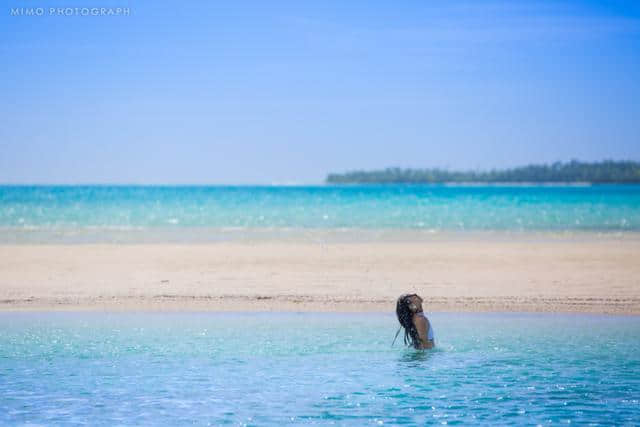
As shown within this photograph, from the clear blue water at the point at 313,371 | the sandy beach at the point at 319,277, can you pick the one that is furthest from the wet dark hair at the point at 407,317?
the sandy beach at the point at 319,277

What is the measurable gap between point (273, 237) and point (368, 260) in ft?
34.5

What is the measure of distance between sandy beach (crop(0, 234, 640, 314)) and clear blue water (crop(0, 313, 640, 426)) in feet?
4.63

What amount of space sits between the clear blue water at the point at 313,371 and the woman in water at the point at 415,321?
0.19 meters

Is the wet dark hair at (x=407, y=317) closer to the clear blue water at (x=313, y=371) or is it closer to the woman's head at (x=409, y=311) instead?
the woman's head at (x=409, y=311)

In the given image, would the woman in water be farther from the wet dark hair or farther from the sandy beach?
the sandy beach

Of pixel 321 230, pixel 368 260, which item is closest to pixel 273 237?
pixel 321 230

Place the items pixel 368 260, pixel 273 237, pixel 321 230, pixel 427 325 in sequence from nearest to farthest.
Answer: pixel 427 325, pixel 368 260, pixel 273 237, pixel 321 230

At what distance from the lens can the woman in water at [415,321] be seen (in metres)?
10.4

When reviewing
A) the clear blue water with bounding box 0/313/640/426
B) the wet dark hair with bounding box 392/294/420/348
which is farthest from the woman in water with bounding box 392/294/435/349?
the clear blue water with bounding box 0/313/640/426

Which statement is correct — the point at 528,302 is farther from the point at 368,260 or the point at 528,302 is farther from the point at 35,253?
the point at 35,253

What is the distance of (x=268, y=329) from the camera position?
12562mm

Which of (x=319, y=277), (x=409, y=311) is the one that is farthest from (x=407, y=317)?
(x=319, y=277)

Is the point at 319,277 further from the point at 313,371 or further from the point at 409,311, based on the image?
the point at 313,371

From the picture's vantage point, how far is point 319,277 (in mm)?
18297
